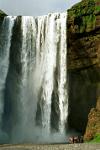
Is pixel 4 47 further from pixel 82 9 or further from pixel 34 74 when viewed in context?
pixel 82 9

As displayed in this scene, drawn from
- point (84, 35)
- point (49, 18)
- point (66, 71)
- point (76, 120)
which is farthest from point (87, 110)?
point (49, 18)

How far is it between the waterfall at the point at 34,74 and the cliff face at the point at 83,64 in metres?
0.94

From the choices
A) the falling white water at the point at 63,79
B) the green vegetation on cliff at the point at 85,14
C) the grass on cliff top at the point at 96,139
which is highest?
the green vegetation on cliff at the point at 85,14

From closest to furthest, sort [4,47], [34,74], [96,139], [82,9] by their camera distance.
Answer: [96,139] → [82,9] → [34,74] → [4,47]

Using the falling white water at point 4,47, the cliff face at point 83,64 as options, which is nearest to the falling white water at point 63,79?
the cliff face at point 83,64

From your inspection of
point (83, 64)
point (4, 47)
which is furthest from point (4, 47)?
point (83, 64)

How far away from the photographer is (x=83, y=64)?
49875 mm

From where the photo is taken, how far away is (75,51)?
166 ft

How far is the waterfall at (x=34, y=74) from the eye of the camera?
4997 cm

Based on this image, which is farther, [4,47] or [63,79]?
[4,47]

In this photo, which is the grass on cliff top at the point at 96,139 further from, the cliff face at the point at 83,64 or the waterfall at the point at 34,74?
the cliff face at the point at 83,64

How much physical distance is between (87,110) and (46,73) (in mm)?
6421

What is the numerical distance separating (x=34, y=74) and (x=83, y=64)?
6125 mm

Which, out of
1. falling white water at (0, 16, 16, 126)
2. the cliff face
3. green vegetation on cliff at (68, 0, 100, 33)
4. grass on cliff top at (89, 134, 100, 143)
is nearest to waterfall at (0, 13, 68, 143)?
falling white water at (0, 16, 16, 126)
